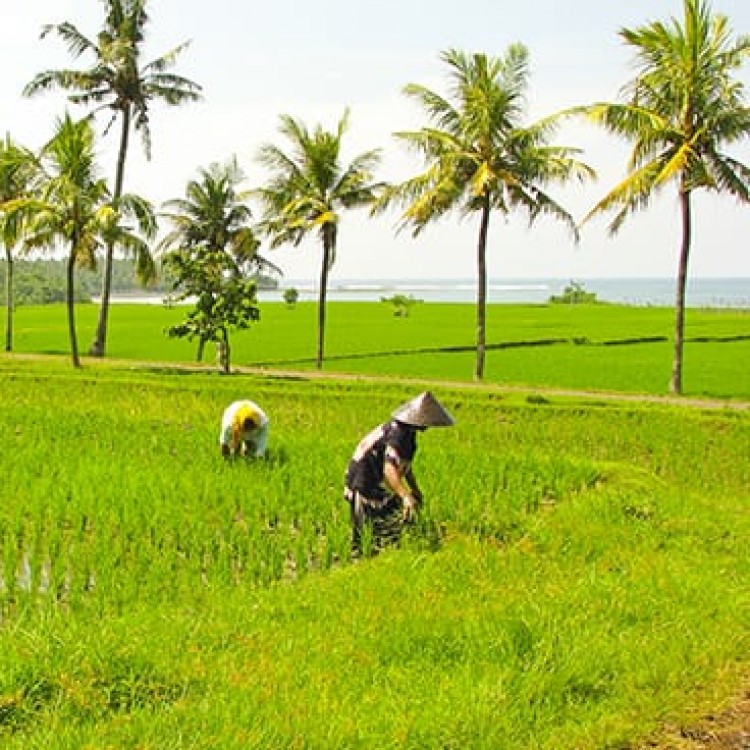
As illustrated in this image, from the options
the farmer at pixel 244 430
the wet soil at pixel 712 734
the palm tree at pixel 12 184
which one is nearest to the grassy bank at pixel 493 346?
the palm tree at pixel 12 184

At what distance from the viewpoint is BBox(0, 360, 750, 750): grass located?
3943 mm

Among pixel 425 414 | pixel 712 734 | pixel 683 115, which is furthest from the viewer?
pixel 683 115

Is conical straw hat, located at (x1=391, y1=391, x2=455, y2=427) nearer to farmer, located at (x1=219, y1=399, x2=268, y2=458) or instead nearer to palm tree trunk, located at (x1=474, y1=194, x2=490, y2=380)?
farmer, located at (x1=219, y1=399, x2=268, y2=458)

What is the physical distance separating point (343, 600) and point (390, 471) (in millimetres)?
1239

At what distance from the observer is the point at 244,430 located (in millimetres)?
9180

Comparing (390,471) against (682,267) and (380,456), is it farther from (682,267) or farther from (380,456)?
(682,267)

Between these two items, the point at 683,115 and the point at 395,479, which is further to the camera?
the point at 683,115

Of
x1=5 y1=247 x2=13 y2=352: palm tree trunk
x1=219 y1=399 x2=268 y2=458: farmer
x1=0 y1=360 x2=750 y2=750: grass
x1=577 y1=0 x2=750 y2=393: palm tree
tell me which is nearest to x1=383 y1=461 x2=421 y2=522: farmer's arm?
x1=0 y1=360 x2=750 y2=750: grass

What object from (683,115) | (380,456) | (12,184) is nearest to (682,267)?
(683,115)

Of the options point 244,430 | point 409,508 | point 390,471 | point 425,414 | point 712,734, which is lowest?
point 712,734

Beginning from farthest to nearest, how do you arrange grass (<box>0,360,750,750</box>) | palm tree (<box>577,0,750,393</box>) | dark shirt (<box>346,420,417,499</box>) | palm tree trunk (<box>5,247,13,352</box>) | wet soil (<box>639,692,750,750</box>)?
palm tree trunk (<box>5,247,13,352</box>), palm tree (<box>577,0,750,393</box>), dark shirt (<box>346,420,417,499</box>), wet soil (<box>639,692,750,750</box>), grass (<box>0,360,750,750</box>)

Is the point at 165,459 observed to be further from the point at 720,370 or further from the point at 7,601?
the point at 720,370

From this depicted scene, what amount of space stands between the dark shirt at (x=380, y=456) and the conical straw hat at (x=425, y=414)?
106 millimetres

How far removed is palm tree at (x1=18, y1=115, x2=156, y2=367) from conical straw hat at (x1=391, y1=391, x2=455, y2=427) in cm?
1430
